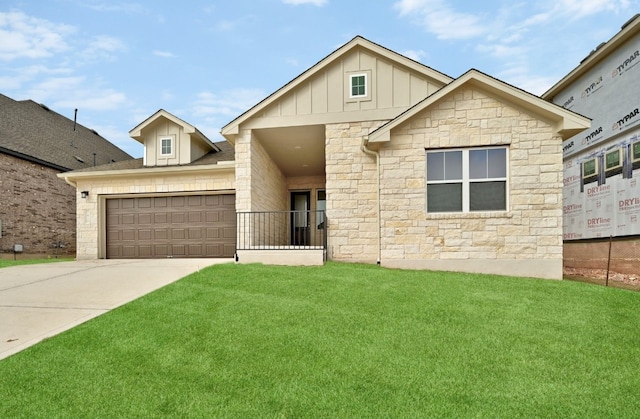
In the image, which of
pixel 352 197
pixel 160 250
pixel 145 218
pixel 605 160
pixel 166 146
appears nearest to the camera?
pixel 352 197

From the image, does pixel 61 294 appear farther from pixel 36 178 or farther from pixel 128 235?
pixel 36 178

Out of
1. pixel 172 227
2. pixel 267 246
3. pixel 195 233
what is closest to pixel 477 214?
pixel 267 246

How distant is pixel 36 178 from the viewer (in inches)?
573

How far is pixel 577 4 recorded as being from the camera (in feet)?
35.6

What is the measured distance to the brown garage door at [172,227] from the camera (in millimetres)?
11312

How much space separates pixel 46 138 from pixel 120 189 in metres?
7.96

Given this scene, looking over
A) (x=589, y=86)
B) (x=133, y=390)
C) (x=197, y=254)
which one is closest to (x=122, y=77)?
(x=197, y=254)

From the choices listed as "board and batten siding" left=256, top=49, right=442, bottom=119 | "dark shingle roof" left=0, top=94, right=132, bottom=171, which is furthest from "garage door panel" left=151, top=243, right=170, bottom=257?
"dark shingle roof" left=0, top=94, right=132, bottom=171

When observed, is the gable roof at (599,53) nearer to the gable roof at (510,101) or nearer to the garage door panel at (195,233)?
the gable roof at (510,101)

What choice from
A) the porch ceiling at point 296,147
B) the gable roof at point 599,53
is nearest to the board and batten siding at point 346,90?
the porch ceiling at point 296,147

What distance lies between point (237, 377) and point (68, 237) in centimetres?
1729

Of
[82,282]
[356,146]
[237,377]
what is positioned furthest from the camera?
[356,146]

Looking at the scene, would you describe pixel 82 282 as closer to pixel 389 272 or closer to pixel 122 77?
pixel 389 272

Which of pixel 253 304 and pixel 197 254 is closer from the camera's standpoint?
pixel 253 304
